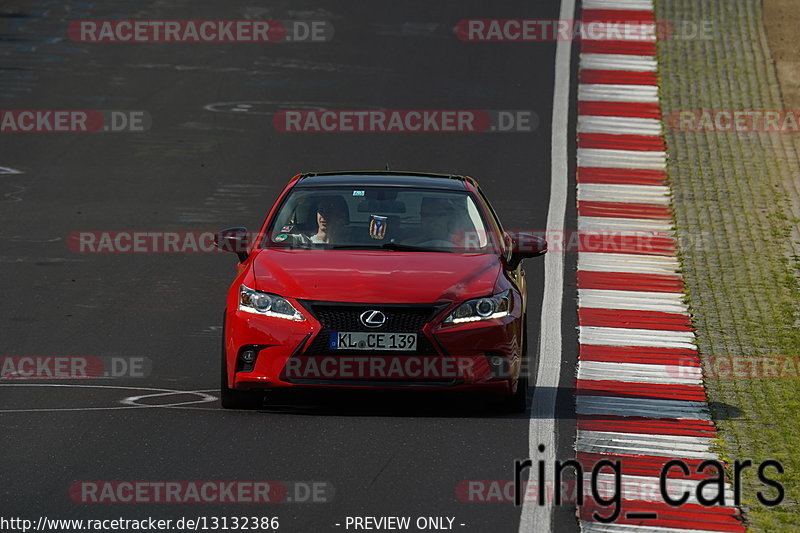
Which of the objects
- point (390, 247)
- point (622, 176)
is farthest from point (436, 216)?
point (622, 176)

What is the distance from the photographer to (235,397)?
10.6m

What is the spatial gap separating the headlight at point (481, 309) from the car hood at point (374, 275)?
0.19 feet

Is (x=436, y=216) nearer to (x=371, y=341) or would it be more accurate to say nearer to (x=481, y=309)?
(x=481, y=309)

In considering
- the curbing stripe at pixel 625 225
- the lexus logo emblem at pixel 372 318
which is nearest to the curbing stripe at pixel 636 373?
the lexus logo emblem at pixel 372 318

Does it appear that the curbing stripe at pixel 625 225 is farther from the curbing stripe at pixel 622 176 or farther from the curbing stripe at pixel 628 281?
the curbing stripe at pixel 628 281

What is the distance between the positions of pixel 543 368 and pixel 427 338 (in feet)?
7.94

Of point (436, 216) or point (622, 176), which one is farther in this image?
point (622, 176)

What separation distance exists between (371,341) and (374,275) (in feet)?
1.82

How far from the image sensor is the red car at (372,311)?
10133 millimetres

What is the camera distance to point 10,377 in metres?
11.5

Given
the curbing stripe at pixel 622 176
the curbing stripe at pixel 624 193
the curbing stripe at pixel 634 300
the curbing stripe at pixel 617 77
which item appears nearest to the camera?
the curbing stripe at pixel 634 300

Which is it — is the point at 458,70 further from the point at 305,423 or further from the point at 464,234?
the point at 305,423

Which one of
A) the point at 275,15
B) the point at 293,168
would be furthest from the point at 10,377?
A: the point at 275,15

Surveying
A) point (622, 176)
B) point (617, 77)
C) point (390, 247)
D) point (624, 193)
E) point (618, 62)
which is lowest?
point (390, 247)
